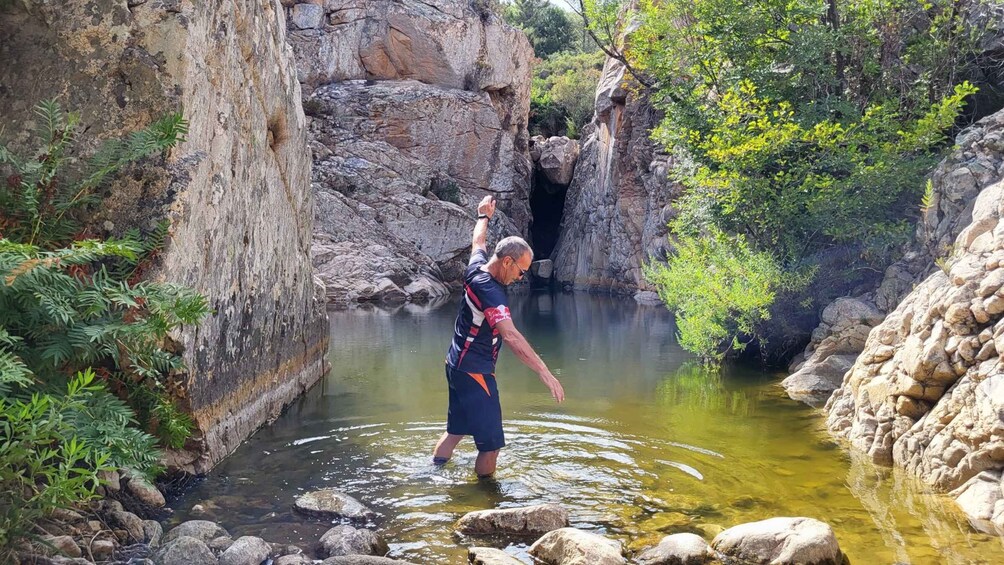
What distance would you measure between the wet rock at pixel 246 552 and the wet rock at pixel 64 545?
28.7 inches

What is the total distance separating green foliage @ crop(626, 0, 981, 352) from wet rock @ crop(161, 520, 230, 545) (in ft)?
27.6

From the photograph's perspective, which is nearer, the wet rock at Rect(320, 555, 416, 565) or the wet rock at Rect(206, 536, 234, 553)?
the wet rock at Rect(320, 555, 416, 565)

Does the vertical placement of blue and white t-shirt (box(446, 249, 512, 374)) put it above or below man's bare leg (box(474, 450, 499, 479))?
above

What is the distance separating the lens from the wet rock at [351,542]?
190 inches

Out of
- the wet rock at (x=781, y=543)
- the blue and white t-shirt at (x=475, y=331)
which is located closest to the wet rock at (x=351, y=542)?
the blue and white t-shirt at (x=475, y=331)

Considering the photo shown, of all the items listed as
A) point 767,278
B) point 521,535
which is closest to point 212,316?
point 521,535

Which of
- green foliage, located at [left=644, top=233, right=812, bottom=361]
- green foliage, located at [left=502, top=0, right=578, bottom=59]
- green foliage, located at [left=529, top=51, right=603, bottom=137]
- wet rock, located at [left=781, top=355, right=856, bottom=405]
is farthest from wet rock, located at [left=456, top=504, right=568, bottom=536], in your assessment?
green foliage, located at [left=502, top=0, right=578, bottom=59]

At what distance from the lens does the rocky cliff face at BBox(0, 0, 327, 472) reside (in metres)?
5.99

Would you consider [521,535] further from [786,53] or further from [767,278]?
[786,53]

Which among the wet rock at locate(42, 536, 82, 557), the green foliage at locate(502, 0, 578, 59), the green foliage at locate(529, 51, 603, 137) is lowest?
the wet rock at locate(42, 536, 82, 557)

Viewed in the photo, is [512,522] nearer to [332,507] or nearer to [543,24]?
[332,507]

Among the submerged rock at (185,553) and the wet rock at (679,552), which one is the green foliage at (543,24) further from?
the submerged rock at (185,553)

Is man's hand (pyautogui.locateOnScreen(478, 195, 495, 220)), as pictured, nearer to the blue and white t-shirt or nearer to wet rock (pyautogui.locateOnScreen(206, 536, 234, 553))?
the blue and white t-shirt

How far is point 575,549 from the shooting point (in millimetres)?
4750
